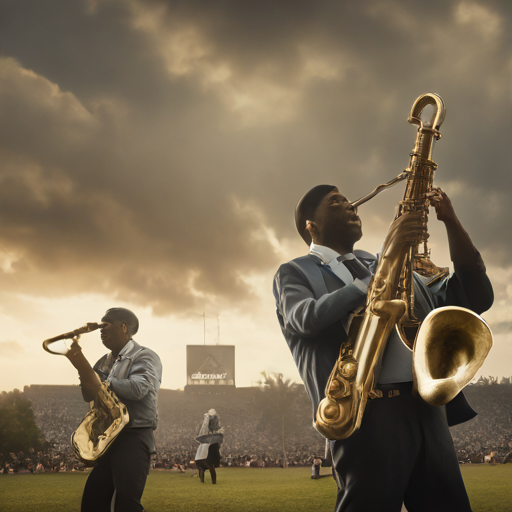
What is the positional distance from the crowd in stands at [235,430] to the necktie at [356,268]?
1331 centimetres

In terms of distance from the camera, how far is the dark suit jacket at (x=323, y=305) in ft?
5.89

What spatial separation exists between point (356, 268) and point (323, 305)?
1.25ft

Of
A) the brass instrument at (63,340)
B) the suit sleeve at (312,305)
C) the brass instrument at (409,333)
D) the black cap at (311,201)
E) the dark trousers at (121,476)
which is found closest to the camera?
the brass instrument at (409,333)

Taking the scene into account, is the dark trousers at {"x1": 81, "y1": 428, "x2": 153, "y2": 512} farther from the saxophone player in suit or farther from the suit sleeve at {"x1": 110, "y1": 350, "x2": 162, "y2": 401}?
the saxophone player in suit

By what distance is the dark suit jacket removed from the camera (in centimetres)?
179

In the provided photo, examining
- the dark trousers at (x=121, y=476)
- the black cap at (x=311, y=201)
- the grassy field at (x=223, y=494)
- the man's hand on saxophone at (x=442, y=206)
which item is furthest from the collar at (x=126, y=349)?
the grassy field at (x=223, y=494)

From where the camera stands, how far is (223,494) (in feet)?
28.7

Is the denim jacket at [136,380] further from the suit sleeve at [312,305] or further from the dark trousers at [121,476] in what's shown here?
the suit sleeve at [312,305]

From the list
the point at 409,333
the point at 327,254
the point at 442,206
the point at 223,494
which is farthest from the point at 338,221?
the point at 223,494

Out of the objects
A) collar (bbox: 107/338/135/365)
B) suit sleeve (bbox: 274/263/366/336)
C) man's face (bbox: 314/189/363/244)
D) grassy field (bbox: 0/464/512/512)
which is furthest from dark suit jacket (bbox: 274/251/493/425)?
grassy field (bbox: 0/464/512/512)

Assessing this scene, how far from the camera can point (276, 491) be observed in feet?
30.7

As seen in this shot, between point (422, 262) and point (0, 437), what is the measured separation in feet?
47.9

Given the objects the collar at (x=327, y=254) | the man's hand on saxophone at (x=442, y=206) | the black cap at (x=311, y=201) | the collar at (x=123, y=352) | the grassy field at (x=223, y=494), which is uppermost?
the black cap at (x=311, y=201)

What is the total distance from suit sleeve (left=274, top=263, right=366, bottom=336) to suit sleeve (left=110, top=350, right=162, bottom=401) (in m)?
1.44
